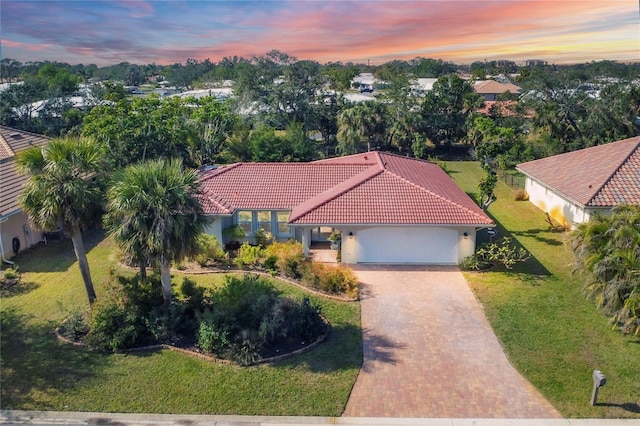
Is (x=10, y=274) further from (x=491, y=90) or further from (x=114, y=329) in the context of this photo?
(x=491, y=90)

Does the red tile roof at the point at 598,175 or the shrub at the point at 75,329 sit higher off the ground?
the red tile roof at the point at 598,175

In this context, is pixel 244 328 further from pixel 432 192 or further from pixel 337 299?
pixel 432 192

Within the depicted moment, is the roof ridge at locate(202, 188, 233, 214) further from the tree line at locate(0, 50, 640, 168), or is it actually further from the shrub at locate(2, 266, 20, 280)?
the tree line at locate(0, 50, 640, 168)

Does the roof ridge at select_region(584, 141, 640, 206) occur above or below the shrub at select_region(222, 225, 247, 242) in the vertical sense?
above

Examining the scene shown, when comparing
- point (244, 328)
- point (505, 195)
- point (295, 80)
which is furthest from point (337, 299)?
point (295, 80)

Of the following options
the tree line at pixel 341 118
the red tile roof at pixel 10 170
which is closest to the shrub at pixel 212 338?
the red tile roof at pixel 10 170

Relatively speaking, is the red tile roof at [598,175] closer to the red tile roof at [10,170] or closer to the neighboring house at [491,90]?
the red tile roof at [10,170]

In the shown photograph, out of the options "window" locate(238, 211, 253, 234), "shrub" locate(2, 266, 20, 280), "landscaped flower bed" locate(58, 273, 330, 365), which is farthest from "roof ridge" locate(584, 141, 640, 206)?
"shrub" locate(2, 266, 20, 280)
